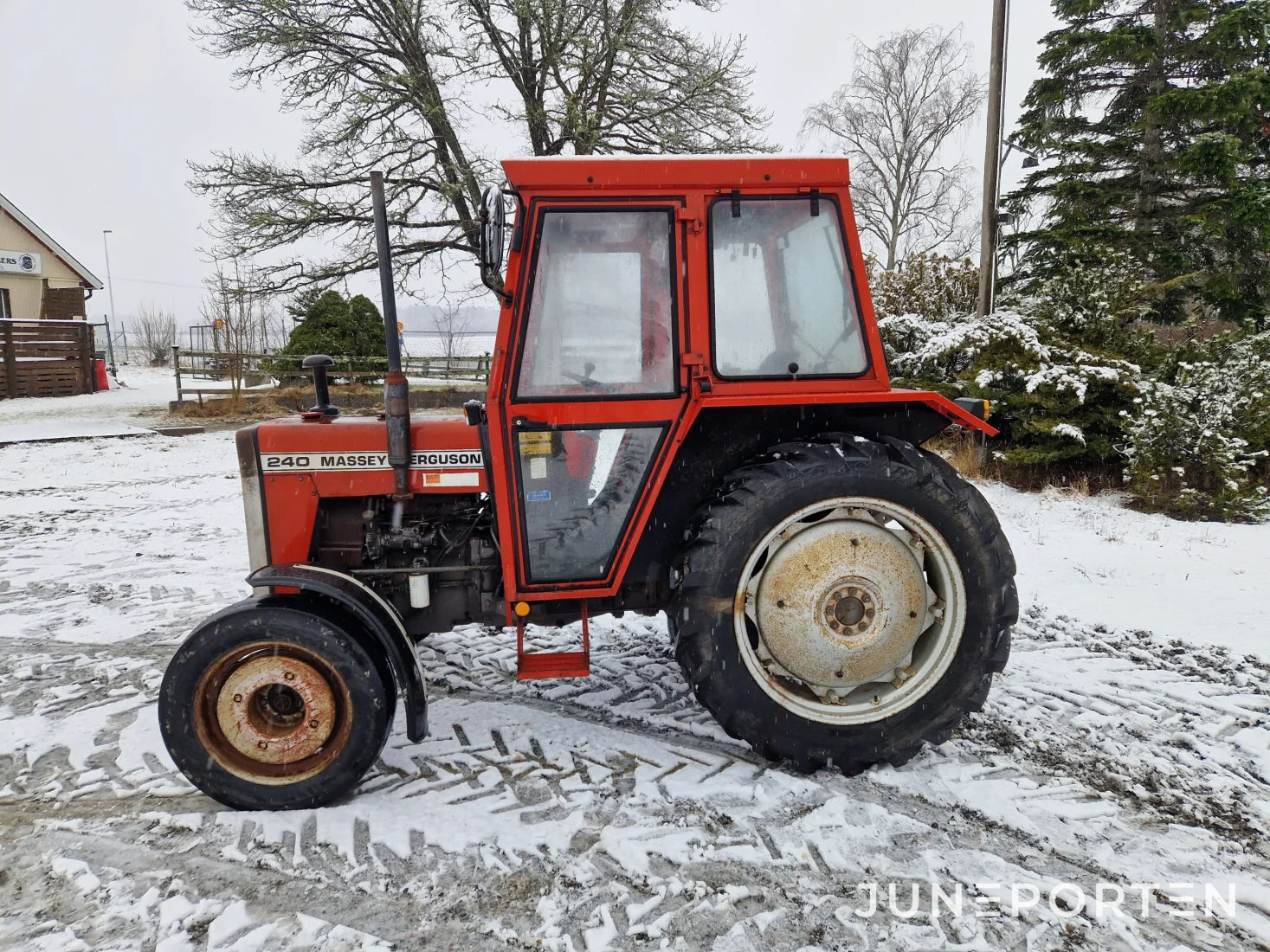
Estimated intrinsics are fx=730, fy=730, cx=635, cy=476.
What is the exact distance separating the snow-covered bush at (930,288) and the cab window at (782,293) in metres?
8.29

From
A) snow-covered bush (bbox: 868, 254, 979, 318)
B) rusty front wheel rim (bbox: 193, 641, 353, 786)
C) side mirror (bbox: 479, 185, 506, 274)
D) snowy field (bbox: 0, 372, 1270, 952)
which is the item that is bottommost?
snowy field (bbox: 0, 372, 1270, 952)

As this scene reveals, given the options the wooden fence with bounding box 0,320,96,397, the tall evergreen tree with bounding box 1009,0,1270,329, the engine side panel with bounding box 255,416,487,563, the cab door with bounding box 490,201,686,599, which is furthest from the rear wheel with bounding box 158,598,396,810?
the wooden fence with bounding box 0,320,96,397

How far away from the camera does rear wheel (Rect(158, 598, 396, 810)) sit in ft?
8.25

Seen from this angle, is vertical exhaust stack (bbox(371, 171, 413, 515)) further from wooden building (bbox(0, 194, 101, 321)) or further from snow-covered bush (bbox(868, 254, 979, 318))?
wooden building (bbox(0, 194, 101, 321))

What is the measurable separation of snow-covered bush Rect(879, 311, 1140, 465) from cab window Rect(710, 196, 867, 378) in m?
5.42

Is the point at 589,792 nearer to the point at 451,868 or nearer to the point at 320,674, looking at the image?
the point at 451,868

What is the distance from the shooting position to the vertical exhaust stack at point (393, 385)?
2.43m

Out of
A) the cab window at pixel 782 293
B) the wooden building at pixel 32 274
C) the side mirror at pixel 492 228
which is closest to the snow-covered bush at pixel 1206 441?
the cab window at pixel 782 293

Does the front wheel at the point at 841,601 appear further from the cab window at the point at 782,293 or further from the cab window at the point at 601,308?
the cab window at the point at 601,308

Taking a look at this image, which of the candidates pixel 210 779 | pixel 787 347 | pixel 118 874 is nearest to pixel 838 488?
pixel 787 347

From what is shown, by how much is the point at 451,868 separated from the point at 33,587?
456 cm

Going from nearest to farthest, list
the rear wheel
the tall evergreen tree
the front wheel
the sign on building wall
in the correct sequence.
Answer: the rear wheel, the front wheel, the tall evergreen tree, the sign on building wall

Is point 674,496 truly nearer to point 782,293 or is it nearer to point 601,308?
point 601,308

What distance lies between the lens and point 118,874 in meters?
2.25
